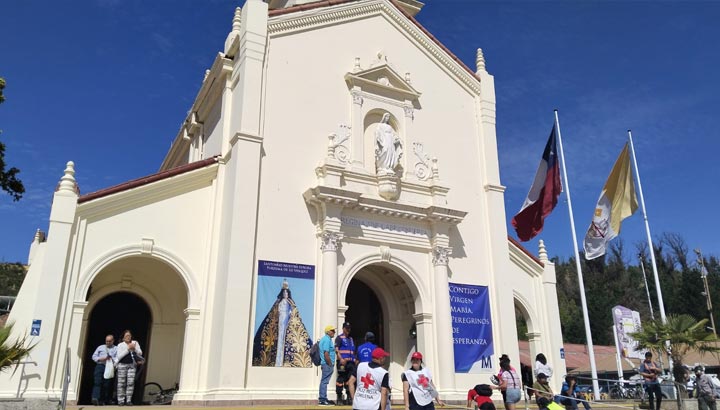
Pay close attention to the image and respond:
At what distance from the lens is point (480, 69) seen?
2288 centimetres

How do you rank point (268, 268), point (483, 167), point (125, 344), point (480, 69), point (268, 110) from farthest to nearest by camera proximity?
point (480, 69), point (483, 167), point (268, 110), point (268, 268), point (125, 344)

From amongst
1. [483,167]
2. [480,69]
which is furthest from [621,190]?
[480,69]

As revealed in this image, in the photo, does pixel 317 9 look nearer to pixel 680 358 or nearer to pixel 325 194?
pixel 325 194

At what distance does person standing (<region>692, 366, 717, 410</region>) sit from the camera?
1541 cm

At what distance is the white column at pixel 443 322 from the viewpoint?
1705cm

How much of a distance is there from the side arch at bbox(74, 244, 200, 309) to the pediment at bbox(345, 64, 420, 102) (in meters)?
7.92

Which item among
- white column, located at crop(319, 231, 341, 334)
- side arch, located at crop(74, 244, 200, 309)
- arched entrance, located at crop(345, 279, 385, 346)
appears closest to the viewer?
side arch, located at crop(74, 244, 200, 309)

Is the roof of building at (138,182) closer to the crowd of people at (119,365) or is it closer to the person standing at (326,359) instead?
the crowd of people at (119,365)

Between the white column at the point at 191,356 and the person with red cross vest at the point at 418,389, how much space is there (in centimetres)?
765

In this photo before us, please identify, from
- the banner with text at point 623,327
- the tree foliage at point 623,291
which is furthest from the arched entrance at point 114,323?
the tree foliage at point 623,291

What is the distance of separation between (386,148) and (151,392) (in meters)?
10.5

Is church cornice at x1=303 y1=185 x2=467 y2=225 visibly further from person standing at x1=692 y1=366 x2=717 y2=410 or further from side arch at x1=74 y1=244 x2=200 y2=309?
person standing at x1=692 y1=366 x2=717 y2=410

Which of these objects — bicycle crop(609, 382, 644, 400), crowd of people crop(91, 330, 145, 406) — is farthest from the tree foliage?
crowd of people crop(91, 330, 145, 406)

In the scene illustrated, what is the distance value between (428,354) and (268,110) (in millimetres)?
8690
